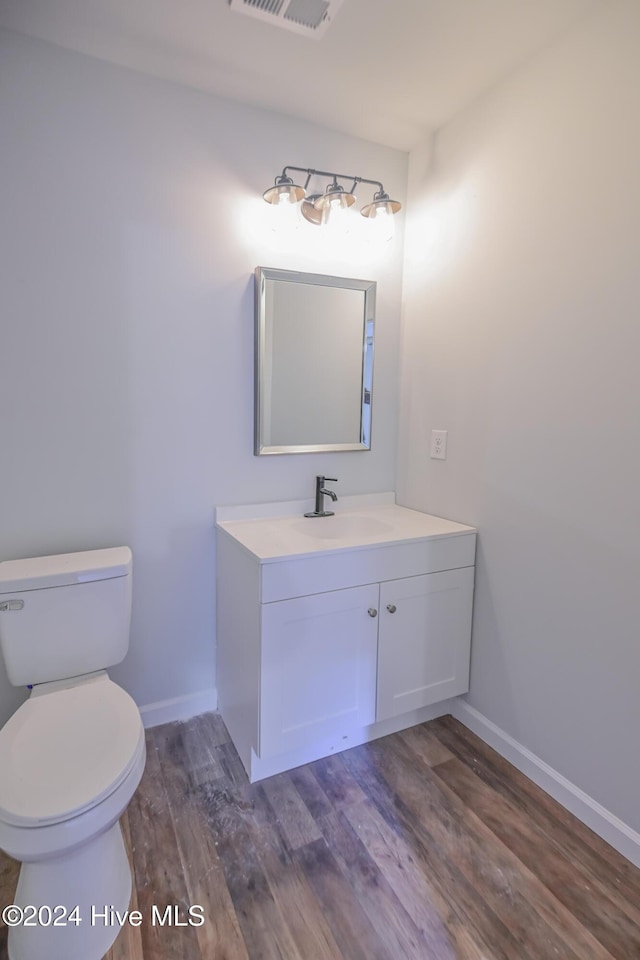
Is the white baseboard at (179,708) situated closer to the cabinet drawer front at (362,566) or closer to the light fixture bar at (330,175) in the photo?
the cabinet drawer front at (362,566)

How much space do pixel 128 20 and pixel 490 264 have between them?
1.38 metres

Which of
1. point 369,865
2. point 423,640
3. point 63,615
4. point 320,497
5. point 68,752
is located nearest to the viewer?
point 68,752

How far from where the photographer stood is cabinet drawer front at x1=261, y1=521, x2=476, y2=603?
1.51 metres

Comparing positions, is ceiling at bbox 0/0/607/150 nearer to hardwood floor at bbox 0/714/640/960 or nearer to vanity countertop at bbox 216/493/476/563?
vanity countertop at bbox 216/493/476/563

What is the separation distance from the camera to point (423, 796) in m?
1.60

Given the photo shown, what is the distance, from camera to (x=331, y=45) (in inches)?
59.2

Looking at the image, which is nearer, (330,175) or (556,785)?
(556,785)

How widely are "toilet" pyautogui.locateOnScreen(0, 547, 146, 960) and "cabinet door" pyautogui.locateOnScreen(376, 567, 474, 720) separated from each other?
0.89 m

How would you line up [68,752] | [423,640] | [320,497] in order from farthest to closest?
1. [320,497]
2. [423,640]
3. [68,752]

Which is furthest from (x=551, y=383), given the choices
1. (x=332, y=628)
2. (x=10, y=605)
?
(x=10, y=605)

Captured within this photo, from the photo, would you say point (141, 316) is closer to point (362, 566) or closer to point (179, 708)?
point (362, 566)

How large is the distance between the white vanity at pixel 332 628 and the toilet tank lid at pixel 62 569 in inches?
15.7

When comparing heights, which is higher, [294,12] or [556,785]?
[294,12]

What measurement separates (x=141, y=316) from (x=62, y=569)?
92 cm
